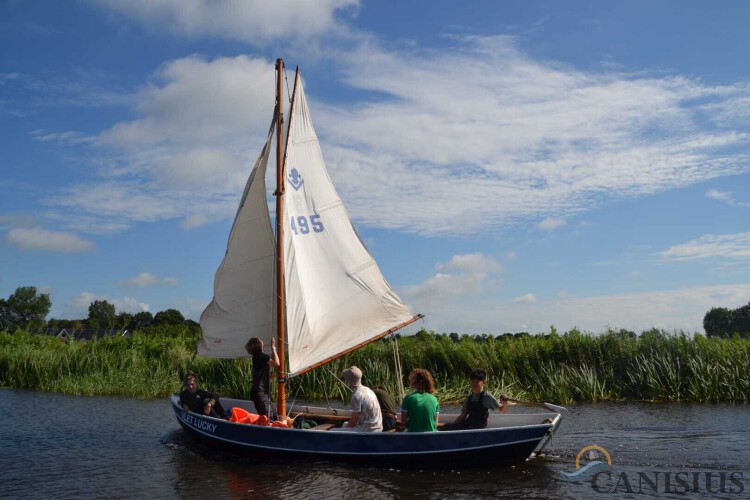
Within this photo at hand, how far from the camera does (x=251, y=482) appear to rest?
1202cm

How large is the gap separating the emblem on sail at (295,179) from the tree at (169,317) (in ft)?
281

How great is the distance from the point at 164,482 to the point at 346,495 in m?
3.95

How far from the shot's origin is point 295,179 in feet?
50.2

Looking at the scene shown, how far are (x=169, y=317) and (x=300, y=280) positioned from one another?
8813cm

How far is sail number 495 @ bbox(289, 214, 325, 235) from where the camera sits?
15086mm

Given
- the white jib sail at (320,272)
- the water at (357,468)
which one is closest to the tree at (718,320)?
the water at (357,468)

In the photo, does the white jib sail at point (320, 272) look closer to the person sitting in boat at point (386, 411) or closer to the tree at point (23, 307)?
the person sitting in boat at point (386, 411)

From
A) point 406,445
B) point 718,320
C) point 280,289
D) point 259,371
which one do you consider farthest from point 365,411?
point 718,320

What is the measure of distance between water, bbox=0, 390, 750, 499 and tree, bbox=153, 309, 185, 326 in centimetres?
8043

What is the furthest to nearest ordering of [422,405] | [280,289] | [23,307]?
[23,307]
[280,289]
[422,405]

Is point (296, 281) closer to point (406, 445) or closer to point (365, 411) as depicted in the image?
point (365, 411)

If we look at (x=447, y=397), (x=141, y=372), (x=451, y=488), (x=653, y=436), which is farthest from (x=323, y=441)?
(x=141, y=372)

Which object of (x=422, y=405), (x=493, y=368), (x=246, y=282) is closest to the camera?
(x=422, y=405)

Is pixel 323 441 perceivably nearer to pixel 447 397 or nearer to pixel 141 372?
pixel 447 397
